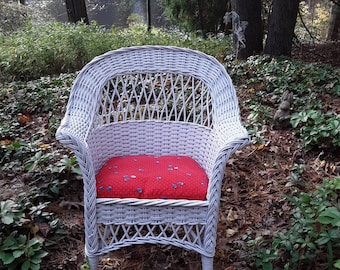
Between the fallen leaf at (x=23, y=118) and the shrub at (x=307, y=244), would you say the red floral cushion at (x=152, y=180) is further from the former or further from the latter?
the fallen leaf at (x=23, y=118)

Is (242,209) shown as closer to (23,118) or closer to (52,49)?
(23,118)

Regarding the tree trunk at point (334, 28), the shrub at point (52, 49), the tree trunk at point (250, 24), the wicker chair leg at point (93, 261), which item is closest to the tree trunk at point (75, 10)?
the shrub at point (52, 49)

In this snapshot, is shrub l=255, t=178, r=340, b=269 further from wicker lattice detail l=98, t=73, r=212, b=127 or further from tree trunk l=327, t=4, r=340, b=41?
tree trunk l=327, t=4, r=340, b=41

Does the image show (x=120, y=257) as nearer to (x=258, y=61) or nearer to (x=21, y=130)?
(x=21, y=130)

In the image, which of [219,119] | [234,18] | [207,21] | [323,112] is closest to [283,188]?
[219,119]

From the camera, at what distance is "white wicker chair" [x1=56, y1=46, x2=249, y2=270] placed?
5.19 feet

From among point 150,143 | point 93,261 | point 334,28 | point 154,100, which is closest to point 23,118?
point 154,100

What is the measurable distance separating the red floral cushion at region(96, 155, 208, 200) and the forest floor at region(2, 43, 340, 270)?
459 millimetres

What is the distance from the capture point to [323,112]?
307 cm

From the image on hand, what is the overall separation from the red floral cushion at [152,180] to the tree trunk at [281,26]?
3727mm

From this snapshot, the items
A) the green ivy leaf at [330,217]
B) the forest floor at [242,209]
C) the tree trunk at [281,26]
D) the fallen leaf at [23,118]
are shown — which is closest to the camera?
the green ivy leaf at [330,217]

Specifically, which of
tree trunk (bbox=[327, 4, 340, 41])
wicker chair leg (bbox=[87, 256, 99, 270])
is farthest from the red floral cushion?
tree trunk (bbox=[327, 4, 340, 41])

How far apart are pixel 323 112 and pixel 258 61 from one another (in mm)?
1662

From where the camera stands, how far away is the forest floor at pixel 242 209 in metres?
1.90
